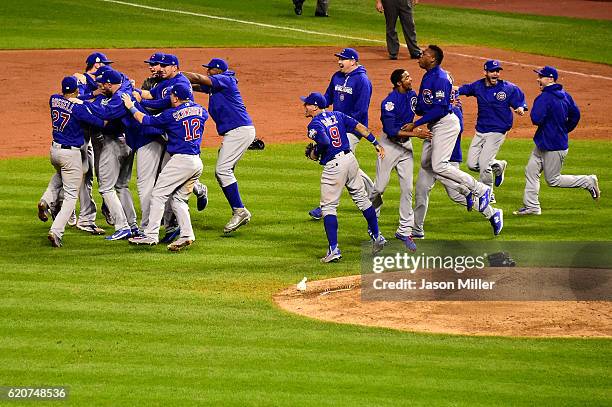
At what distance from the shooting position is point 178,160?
41.6 feet

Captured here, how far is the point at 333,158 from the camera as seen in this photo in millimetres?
12391

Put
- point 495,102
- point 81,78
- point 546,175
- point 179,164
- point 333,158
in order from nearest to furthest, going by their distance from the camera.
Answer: point 333,158 → point 179,164 → point 81,78 → point 546,175 → point 495,102

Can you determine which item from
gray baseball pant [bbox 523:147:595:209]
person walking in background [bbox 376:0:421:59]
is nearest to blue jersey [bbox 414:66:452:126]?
gray baseball pant [bbox 523:147:595:209]

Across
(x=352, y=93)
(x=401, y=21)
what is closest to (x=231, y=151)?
(x=352, y=93)

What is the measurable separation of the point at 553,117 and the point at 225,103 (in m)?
3.98

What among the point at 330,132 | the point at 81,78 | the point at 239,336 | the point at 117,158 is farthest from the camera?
the point at 81,78

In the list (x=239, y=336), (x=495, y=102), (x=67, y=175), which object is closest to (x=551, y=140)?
(x=495, y=102)

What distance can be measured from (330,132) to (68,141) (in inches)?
114

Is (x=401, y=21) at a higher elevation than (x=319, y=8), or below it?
higher

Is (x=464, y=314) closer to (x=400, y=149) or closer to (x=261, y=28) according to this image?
(x=400, y=149)

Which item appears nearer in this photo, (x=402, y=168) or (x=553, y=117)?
(x=402, y=168)

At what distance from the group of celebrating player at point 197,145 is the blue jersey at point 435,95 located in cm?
1

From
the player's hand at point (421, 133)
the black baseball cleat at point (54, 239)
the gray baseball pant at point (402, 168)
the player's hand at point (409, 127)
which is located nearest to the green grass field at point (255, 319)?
the black baseball cleat at point (54, 239)

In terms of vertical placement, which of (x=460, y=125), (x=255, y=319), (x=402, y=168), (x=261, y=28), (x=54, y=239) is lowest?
(x=54, y=239)
